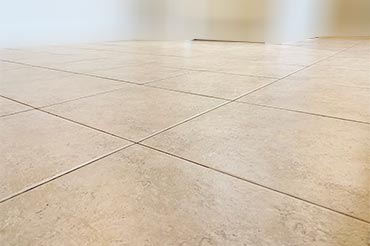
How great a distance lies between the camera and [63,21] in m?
3.29

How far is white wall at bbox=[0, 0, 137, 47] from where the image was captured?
2.91 metres

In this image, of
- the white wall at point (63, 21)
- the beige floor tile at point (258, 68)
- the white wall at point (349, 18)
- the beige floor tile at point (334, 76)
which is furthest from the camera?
the white wall at point (349, 18)

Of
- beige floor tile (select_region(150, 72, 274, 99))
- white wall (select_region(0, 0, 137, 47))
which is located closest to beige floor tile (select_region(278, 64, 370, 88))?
beige floor tile (select_region(150, 72, 274, 99))

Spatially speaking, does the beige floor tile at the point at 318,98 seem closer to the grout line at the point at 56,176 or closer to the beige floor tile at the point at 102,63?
Result: the grout line at the point at 56,176

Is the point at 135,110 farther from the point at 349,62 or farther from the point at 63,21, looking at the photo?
the point at 63,21

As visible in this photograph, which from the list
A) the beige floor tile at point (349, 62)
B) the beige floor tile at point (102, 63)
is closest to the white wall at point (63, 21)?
the beige floor tile at point (102, 63)

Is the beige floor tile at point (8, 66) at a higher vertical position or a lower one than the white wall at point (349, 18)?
lower

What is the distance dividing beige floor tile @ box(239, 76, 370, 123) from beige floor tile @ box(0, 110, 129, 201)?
1.90ft

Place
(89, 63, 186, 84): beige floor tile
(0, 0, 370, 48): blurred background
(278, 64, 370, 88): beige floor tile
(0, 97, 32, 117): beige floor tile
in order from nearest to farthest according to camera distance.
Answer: (0, 97, 32, 117): beige floor tile < (278, 64, 370, 88): beige floor tile < (89, 63, 186, 84): beige floor tile < (0, 0, 370, 48): blurred background

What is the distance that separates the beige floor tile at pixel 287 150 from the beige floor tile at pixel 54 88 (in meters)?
0.53

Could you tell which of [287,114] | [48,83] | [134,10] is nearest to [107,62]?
[48,83]

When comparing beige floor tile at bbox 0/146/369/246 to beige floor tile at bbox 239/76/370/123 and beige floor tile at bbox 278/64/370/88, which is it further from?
beige floor tile at bbox 278/64/370/88

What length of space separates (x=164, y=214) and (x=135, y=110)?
57cm

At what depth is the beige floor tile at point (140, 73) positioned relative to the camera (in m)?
1.54
